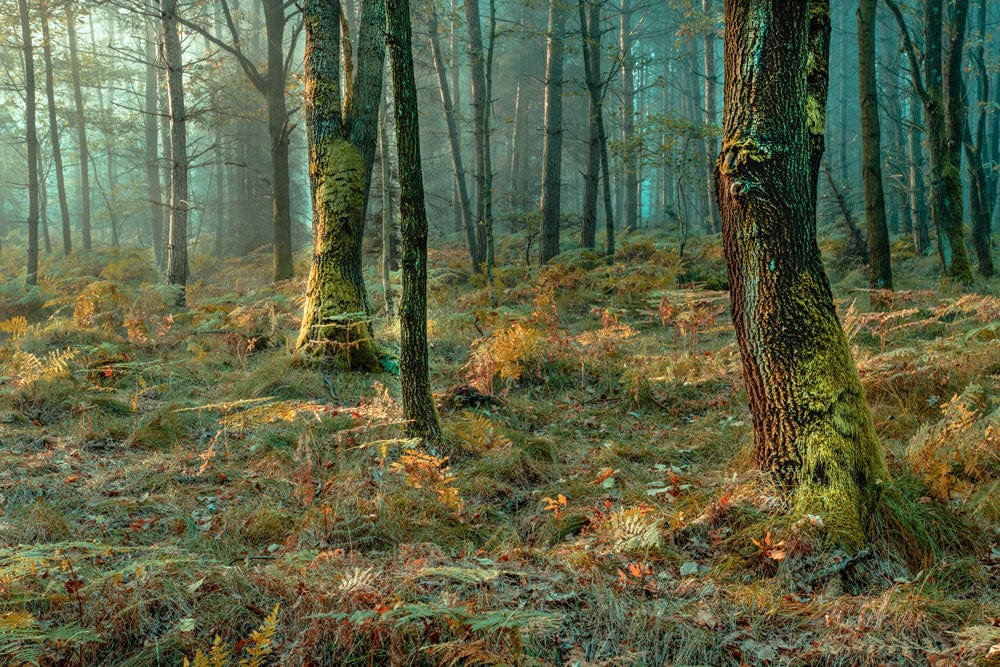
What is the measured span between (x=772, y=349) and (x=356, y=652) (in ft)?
8.46

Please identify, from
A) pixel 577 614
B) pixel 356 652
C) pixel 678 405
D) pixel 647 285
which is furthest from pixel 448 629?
pixel 647 285

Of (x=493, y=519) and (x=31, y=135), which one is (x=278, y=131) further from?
(x=493, y=519)

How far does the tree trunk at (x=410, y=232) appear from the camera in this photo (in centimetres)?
421

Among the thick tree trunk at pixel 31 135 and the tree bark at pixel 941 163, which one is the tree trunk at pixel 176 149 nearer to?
the thick tree trunk at pixel 31 135

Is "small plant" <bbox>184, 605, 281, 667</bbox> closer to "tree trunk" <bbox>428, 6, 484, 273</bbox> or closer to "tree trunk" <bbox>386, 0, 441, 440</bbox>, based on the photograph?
"tree trunk" <bbox>386, 0, 441, 440</bbox>

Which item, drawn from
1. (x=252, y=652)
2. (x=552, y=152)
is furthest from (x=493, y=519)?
(x=552, y=152)

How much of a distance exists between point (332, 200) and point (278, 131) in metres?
7.44

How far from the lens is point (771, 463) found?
132 inches

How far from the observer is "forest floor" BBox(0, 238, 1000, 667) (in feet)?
7.57

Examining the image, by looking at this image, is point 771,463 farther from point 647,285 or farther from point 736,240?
point 647,285

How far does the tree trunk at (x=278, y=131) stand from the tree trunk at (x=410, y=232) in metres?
9.74

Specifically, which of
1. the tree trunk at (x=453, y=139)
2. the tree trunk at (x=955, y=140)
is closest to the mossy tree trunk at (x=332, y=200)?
the tree trunk at (x=453, y=139)

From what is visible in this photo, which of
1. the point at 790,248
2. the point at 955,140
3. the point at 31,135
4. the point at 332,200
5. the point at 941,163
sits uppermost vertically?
the point at 31,135

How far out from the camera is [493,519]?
3.81 m
